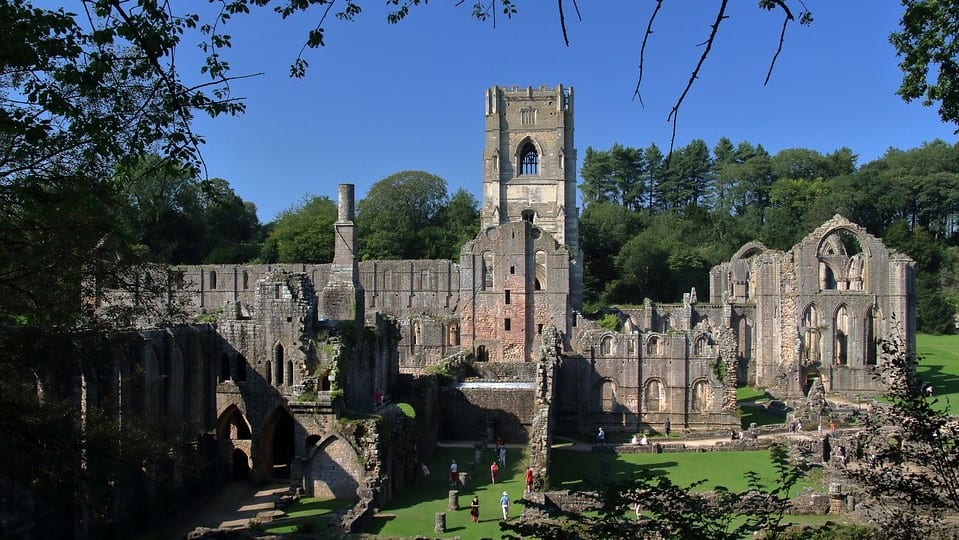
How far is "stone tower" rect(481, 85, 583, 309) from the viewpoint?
2127 inches

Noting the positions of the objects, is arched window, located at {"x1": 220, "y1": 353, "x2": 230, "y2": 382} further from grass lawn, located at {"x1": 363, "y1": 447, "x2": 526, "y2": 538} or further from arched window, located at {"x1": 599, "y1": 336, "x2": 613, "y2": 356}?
arched window, located at {"x1": 599, "y1": 336, "x2": 613, "y2": 356}

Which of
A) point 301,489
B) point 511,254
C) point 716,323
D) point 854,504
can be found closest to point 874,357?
point 716,323

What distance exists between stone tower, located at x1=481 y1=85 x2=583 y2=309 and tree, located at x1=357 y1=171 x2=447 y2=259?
1617 centimetres

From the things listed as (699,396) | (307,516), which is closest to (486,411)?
(699,396)

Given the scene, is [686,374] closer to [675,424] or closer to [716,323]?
[675,424]

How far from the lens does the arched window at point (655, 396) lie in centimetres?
3188

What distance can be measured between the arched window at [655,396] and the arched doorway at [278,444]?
1389 centimetres

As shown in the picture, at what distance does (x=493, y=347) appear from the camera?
39.9 m

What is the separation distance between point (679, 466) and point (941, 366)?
26472 millimetres

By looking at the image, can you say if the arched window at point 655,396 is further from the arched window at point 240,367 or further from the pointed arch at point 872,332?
the arched window at point 240,367

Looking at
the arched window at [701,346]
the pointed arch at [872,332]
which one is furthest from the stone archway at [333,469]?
the pointed arch at [872,332]

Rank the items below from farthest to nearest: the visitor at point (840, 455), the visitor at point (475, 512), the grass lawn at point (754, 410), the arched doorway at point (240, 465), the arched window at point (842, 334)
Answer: the arched window at point (842, 334), the grass lawn at point (754, 410), the arched doorway at point (240, 465), the visitor at point (840, 455), the visitor at point (475, 512)

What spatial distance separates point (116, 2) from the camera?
7016 mm

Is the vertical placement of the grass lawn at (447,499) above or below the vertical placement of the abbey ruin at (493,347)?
below
